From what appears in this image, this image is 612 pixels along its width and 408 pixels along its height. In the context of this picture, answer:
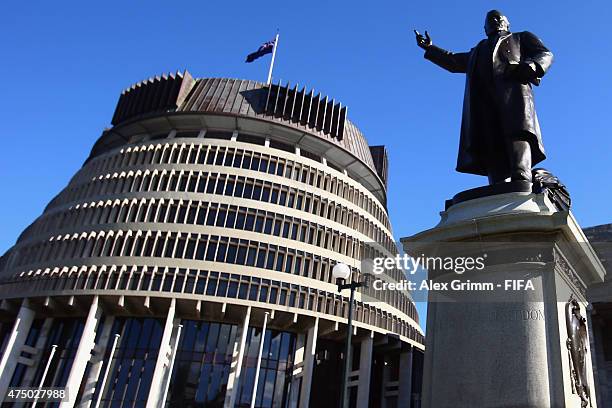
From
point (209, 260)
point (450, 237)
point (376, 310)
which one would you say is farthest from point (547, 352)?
point (376, 310)

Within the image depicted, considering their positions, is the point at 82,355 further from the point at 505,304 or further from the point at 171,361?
the point at 505,304

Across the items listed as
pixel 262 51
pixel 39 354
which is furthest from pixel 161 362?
pixel 262 51

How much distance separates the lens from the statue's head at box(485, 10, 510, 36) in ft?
26.2

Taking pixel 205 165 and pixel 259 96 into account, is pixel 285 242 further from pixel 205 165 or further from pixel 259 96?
pixel 259 96

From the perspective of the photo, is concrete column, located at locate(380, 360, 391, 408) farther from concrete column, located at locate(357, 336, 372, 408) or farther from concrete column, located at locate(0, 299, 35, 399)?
concrete column, located at locate(0, 299, 35, 399)

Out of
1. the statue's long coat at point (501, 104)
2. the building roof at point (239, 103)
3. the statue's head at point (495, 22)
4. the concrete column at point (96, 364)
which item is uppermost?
the building roof at point (239, 103)

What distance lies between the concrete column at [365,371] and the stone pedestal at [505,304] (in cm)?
4699

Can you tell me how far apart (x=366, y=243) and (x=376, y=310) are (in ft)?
26.0

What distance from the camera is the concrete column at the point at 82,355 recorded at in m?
42.6

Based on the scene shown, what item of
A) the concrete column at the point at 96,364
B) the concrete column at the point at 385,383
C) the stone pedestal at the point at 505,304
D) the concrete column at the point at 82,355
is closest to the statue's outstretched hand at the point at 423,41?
the stone pedestal at the point at 505,304

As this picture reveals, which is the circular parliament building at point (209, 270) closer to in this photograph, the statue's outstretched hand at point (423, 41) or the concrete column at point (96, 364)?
the concrete column at point (96, 364)

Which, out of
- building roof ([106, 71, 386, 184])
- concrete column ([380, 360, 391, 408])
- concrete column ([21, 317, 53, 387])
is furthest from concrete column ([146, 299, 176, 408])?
concrete column ([380, 360, 391, 408])

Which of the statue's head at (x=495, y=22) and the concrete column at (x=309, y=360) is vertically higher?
the statue's head at (x=495, y=22)

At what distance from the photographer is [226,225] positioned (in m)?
50.0
